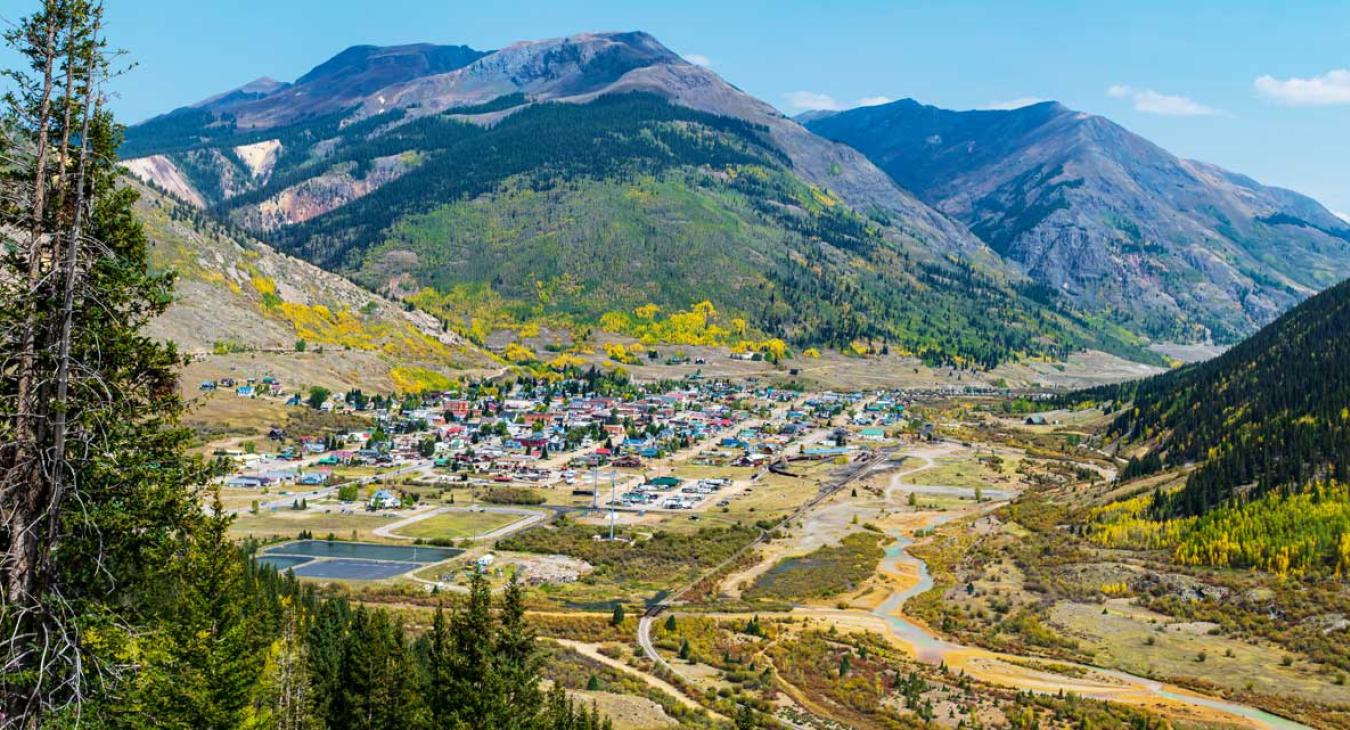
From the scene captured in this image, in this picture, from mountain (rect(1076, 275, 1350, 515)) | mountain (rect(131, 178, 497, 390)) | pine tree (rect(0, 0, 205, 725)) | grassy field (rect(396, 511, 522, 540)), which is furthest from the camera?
mountain (rect(131, 178, 497, 390))

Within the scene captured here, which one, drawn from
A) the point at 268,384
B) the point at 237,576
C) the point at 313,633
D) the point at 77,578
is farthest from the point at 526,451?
the point at 77,578

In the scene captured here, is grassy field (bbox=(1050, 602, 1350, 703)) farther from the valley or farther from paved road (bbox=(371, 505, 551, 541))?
paved road (bbox=(371, 505, 551, 541))

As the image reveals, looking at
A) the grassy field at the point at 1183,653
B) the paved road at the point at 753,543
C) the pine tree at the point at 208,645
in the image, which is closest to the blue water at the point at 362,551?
the paved road at the point at 753,543

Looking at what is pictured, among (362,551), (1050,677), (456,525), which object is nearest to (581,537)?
(456,525)

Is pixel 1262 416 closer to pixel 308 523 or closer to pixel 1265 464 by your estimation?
pixel 1265 464

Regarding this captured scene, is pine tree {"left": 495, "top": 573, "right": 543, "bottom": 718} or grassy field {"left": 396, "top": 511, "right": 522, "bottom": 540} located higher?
pine tree {"left": 495, "top": 573, "right": 543, "bottom": 718}

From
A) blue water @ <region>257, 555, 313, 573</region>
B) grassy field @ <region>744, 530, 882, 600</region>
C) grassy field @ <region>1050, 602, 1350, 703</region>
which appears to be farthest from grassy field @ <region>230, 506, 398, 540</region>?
grassy field @ <region>1050, 602, 1350, 703</region>

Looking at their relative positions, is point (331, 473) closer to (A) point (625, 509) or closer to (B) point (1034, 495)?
(A) point (625, 509)
